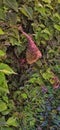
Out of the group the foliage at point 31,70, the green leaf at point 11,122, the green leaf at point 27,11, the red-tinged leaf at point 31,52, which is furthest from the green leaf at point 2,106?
the green leaf at point 27,11

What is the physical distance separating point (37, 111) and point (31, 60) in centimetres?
45

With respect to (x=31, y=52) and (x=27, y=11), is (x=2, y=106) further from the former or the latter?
(x=27, y=11)

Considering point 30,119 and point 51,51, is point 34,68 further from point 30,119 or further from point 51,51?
point 30,119

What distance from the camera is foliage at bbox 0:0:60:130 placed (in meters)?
2.93

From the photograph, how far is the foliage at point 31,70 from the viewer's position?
2.93 m

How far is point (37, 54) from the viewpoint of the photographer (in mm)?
2975

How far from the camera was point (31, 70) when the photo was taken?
335 centimetres

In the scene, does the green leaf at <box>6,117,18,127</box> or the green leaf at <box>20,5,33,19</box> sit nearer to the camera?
the green leaf at <box>6,117,18,127</box>

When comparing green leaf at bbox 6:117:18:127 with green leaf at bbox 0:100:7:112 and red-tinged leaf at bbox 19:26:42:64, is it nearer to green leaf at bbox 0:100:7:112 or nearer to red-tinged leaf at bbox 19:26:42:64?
green leaf at bbox 0:100:7:112

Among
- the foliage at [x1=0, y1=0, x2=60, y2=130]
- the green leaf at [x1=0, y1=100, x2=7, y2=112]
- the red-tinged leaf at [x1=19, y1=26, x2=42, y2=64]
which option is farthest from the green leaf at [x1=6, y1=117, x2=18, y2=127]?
the red-tinged leaf at [x1=19, y1=26, x2=42, y2=64]

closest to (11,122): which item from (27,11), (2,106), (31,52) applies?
(2,106)

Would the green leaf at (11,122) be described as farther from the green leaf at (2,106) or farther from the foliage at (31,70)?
the green leaf at (2,106)

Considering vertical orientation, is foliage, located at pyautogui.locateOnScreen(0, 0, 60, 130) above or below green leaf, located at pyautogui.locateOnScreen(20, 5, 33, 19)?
below

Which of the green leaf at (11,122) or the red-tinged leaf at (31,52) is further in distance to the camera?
the red-tinged leaf at (31,52)
